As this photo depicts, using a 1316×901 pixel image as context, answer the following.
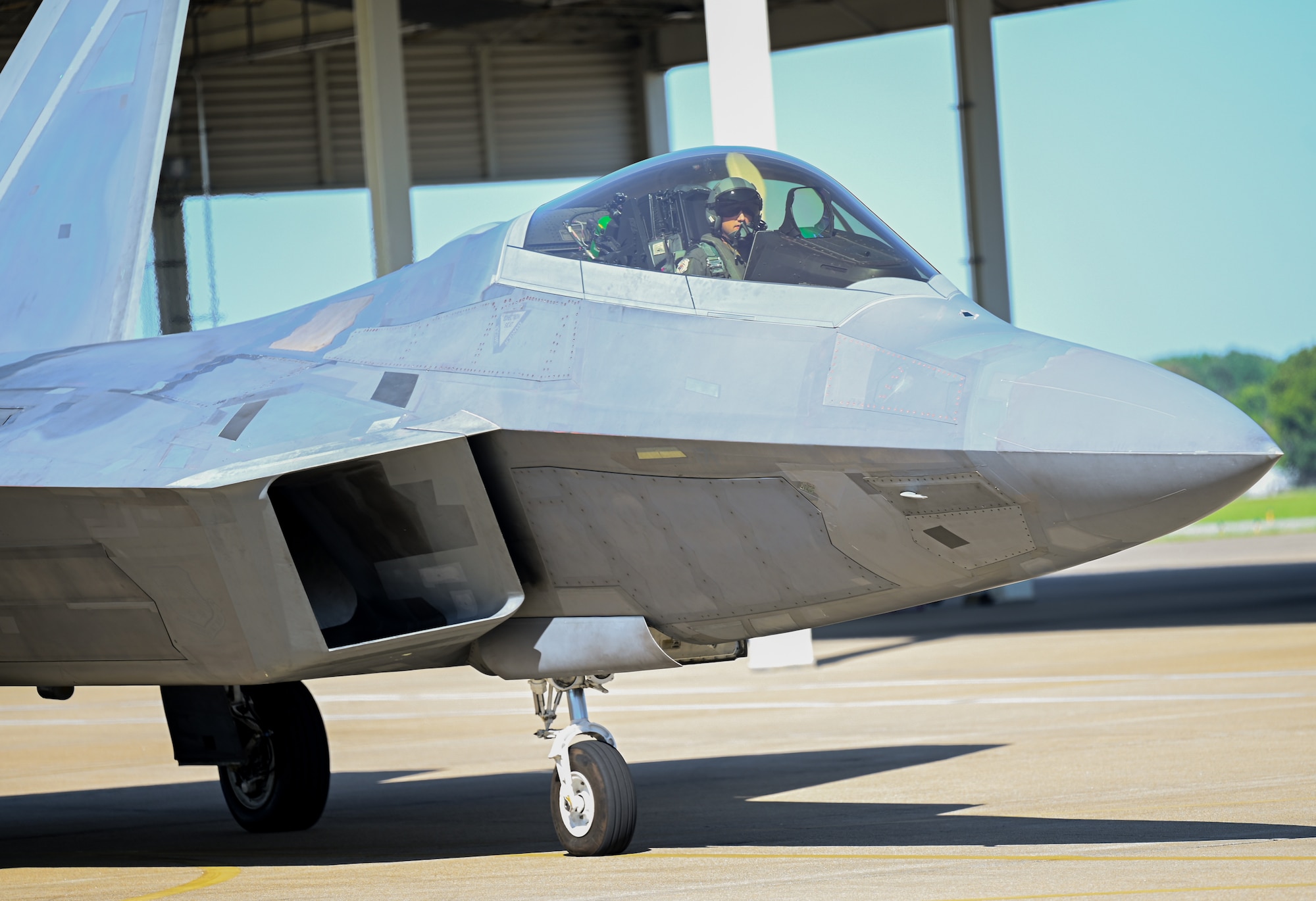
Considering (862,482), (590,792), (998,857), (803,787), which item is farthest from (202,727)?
(862,482)

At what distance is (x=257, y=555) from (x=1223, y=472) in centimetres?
379

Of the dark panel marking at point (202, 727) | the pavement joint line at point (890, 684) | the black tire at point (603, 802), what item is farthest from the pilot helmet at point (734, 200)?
the pavement joint line at point (890, 684)

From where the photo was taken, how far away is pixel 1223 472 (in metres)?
4.64

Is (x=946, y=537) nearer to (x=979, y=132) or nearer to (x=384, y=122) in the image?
(x=384, y=122)

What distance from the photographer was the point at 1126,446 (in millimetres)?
4801

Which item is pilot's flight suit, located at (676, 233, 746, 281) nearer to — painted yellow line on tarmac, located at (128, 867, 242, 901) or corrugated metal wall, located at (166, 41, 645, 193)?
painted yellow line on tarmac, located at (128, 867, 242, 901)

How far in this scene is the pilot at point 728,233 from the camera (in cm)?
591

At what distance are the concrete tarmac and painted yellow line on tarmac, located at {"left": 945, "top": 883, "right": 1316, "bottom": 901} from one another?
0.02 m

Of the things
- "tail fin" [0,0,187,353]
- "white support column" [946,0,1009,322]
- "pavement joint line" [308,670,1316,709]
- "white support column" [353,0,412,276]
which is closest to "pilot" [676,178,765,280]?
"tail fin" [0,0,187,353]

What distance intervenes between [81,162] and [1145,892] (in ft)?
30.9

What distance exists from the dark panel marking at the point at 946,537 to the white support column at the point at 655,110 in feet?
83.0

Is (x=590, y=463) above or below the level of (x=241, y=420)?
below

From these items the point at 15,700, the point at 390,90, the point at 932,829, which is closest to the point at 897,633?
the point at 390,90

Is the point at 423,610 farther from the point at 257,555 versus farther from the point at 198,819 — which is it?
the point at 198,819
